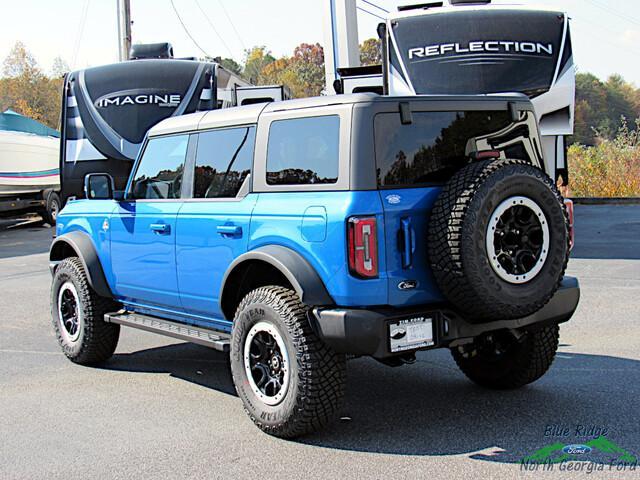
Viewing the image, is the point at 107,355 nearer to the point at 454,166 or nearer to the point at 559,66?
the point at 454,166

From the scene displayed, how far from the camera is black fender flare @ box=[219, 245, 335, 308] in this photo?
486 cm

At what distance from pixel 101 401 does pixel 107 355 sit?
3.74ft

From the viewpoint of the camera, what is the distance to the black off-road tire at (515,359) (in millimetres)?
5777

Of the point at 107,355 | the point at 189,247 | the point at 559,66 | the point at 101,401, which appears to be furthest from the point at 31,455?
the point at 559,66

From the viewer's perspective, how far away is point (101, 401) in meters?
6.09

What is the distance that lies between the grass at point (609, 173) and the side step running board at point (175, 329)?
18051 mm

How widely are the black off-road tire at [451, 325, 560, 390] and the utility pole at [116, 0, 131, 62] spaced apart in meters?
25.4

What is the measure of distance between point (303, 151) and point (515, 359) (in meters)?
2.07

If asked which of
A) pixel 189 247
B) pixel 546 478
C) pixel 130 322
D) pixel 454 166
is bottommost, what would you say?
pixel 546 478

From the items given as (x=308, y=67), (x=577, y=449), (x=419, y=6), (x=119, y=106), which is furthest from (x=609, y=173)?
(x=308, y=67)

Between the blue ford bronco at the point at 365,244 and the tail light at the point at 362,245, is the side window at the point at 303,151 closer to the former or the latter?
the blue ford bronco at the point at 365,244

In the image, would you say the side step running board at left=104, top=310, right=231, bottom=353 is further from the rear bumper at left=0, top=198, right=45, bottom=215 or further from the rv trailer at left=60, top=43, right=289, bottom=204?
the rear bumper at left=0, top=198, right=45, bottom=215

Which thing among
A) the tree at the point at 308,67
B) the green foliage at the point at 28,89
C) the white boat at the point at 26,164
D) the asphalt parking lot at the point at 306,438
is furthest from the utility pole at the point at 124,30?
the tree at the point at 308,67

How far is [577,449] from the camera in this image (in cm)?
465
